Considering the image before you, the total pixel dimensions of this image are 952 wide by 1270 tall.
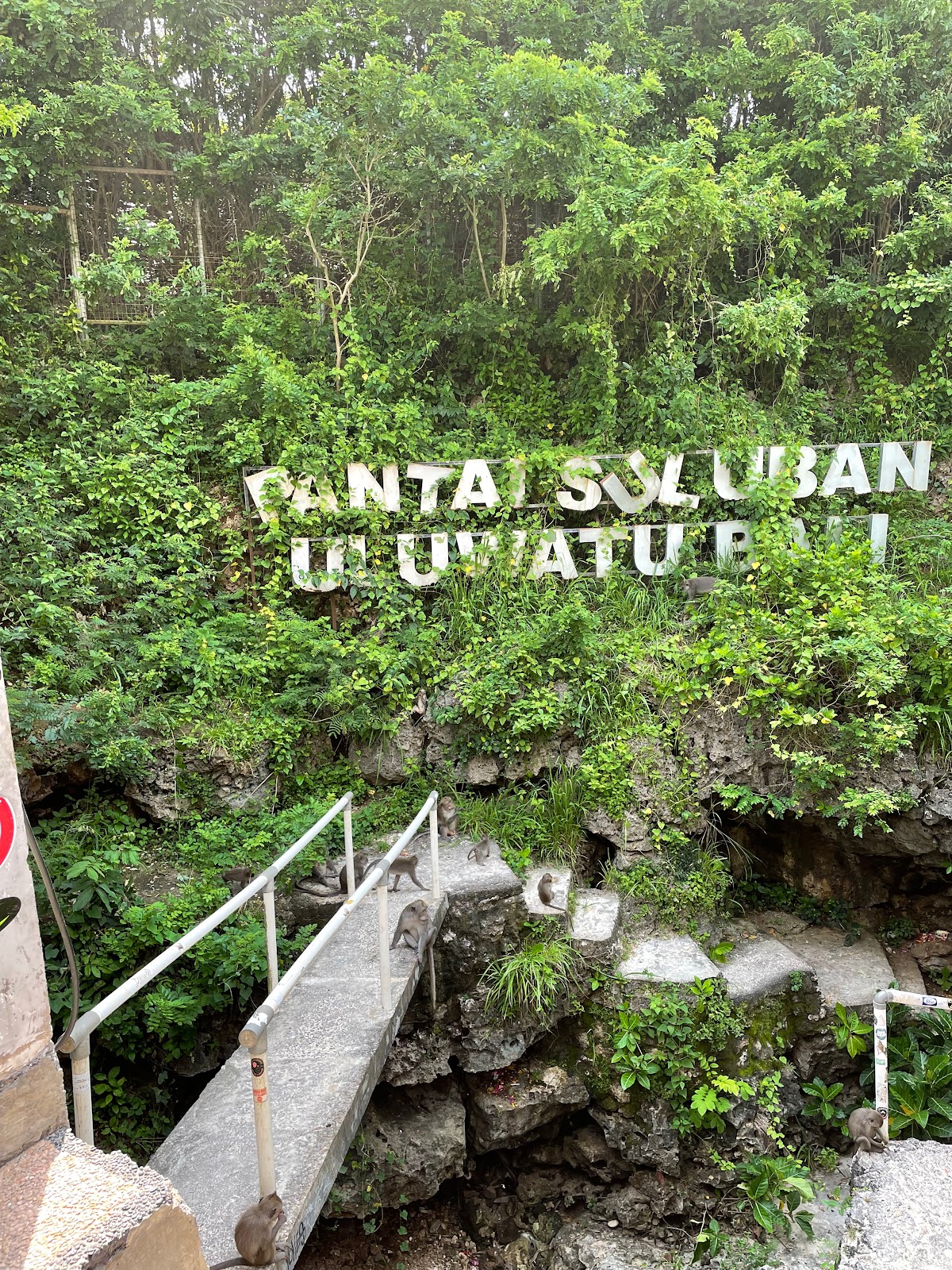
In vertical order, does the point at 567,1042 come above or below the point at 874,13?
below

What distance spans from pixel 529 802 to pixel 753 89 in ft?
29.9

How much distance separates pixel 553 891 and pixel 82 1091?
4440mm

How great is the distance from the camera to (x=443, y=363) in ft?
30.2

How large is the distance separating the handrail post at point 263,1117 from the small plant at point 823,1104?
16.5 feet

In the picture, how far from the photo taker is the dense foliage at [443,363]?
659 cm

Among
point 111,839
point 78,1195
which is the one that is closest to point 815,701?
point 111,839

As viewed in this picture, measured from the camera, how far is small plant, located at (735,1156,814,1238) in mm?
5344

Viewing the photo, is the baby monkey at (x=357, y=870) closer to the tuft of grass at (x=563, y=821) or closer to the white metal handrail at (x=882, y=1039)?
the tuft of grass at (x=563, y=821)

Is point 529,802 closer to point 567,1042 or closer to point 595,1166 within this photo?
point 567,1042

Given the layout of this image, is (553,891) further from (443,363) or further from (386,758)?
(443,363)

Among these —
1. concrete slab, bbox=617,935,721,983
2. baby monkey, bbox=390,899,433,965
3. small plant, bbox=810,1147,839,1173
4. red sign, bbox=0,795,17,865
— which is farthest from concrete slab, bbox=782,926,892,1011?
red sign, bbox=0,795,17,865

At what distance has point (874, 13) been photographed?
9438mm

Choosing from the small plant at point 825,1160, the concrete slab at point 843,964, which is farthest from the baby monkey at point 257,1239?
the concrete slab at point 843,964

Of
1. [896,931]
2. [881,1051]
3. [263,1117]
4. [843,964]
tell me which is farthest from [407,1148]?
[896,931]
